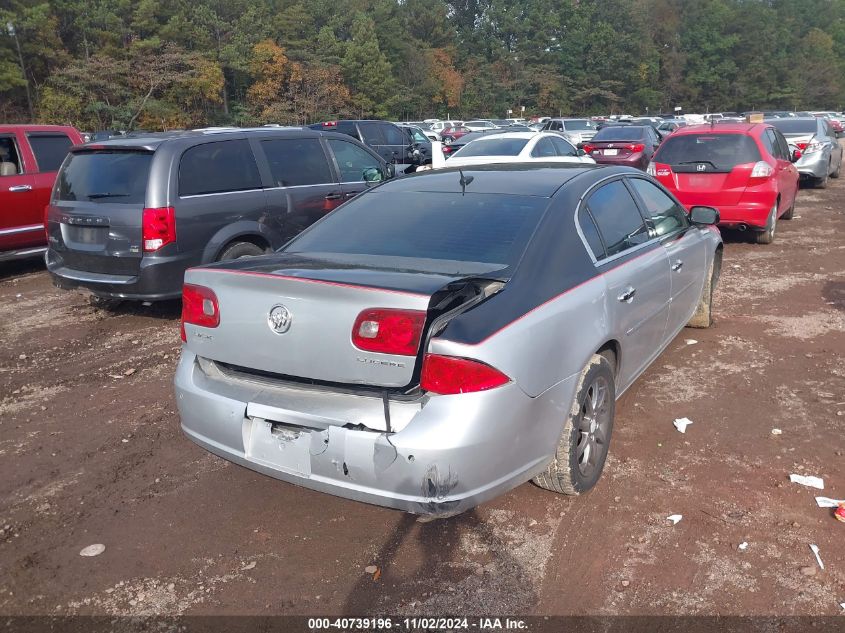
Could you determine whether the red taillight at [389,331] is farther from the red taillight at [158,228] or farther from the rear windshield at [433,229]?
the red taillight at [158,228]

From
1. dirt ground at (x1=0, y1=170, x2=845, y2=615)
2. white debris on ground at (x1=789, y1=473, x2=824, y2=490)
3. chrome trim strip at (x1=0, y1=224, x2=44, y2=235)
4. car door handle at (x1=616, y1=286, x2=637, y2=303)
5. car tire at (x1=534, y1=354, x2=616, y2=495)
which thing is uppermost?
car door handle at (x1=616, y1=286, x2=637, y2=303)

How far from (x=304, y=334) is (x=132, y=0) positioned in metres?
57.1

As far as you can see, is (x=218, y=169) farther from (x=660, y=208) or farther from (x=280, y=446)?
(x=280, y=446)

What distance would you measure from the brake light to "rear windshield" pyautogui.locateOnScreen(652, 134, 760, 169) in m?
0.10

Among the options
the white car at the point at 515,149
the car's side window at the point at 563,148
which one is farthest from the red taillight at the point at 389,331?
the car's side window at the point at 563,148

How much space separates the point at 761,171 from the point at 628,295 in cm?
663

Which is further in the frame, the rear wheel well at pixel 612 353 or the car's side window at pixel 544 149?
the car's side window at pixel 544 149

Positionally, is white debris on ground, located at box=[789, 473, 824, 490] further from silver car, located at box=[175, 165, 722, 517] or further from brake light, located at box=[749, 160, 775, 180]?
brake light, located at box=[749, 160, 775, 180]

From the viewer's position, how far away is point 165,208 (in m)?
6.41

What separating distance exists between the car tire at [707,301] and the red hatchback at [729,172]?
356cm

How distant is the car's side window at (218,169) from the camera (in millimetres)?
6696

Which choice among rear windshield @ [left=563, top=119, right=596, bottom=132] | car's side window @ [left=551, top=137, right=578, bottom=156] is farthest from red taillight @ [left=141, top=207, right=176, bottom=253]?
rear windshield @ [left=563, top=119, right=596, bottom=132]

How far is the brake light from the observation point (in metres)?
9.41

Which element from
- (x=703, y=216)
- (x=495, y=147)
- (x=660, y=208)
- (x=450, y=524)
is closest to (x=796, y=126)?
(x=495, y=147)
